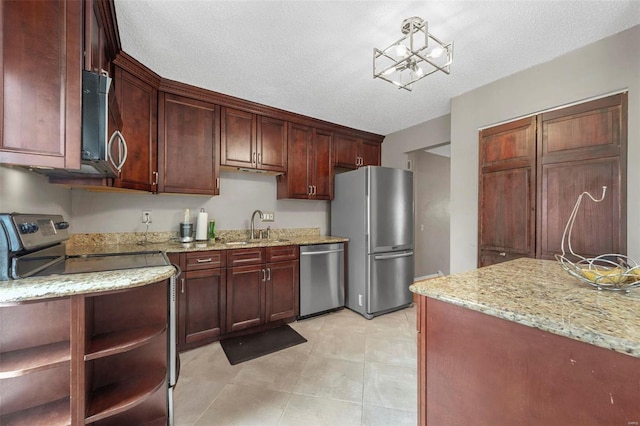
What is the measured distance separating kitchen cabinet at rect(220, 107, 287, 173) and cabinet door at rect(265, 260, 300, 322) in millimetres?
1149

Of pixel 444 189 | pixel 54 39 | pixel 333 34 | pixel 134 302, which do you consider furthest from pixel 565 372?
pixel 444 189

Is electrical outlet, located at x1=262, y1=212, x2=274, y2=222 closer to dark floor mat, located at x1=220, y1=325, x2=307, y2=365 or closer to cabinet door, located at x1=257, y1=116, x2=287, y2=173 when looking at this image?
cabinet door, located at x1=257, y1=116, x2=287, y2=173

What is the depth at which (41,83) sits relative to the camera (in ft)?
3.49

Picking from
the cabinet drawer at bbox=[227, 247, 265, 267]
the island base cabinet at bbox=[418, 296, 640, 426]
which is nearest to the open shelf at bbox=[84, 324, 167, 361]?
the cabinet drawer at bbox=[227, 247, 265, 267]

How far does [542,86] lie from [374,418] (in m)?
2.79

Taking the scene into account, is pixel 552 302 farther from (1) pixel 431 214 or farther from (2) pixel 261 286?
(1) pixel 431 214

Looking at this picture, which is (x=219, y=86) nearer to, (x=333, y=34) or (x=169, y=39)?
(x=169, y=39)

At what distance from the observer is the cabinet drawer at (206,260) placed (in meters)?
2.24

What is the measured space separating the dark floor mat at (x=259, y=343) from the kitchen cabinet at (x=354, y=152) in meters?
2.20

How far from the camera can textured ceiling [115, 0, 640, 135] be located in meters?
1.53

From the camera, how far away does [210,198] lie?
2875mm

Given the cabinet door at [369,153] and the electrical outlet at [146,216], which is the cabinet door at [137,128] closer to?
the electrical outlet at [146,216]

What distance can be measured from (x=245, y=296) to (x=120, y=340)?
1.39 meters

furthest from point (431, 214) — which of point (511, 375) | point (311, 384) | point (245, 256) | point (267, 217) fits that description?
point (511, 375)
